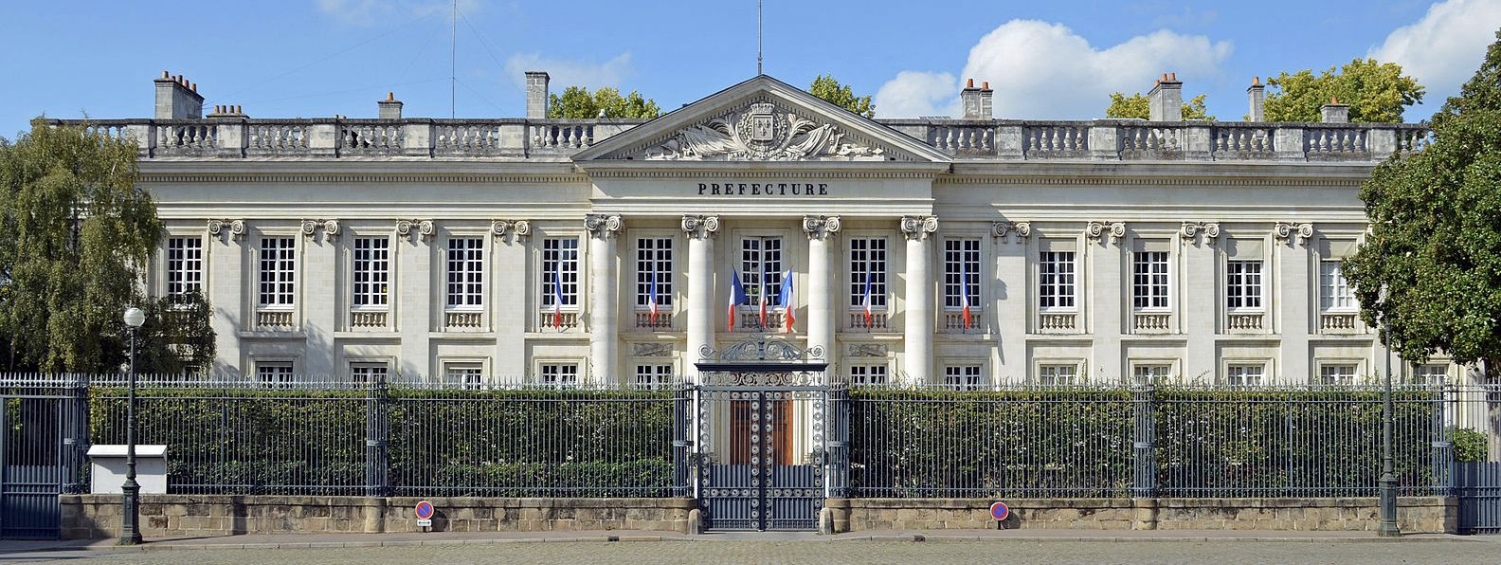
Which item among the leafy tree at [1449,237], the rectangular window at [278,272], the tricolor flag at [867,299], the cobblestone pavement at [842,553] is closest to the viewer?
the cobblestone pavement at [842,553]

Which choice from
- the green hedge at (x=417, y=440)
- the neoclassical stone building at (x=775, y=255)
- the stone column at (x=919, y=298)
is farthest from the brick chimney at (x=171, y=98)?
the stone column at (x=919, y=298)

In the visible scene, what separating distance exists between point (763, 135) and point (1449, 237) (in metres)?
15.1

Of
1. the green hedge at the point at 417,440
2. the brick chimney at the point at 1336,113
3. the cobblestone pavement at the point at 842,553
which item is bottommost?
the cobblestone pavement at the point at 842,553

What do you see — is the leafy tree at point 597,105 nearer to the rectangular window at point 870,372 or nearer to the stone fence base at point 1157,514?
the rectangular window at point 870,372

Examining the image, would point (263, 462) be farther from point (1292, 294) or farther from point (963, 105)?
point (1292, 294)

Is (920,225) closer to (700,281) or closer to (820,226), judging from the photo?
(820,226)

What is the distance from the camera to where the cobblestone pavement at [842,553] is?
66.7 feet

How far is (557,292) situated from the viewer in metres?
36.6

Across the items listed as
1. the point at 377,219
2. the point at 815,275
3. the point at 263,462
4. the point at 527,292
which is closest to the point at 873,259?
the point at 815,275

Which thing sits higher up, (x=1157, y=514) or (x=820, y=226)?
(x=820, y=226)

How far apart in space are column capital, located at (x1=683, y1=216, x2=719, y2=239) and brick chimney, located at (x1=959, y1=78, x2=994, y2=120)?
7.77m

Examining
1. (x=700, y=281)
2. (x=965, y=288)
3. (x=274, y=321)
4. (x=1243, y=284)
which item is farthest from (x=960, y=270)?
(x=274, y=321)

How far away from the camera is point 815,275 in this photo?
36.0 meters

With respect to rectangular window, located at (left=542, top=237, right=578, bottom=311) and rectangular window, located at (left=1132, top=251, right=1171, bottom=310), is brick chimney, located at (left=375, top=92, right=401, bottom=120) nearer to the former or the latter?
rectangular window, located at (left=542, top=237, right=578, bottom=311)
